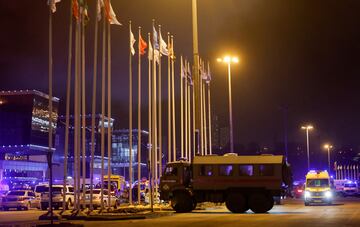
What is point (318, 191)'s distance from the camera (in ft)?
143

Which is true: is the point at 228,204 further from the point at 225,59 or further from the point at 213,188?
the point at 225,59

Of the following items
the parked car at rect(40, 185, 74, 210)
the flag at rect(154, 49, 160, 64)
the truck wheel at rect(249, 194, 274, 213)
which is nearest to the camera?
the truck wheel at rect(249, 194, 274, 213)

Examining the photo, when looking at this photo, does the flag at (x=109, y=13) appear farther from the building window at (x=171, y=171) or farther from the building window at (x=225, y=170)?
the building window at (x=225, y=170)

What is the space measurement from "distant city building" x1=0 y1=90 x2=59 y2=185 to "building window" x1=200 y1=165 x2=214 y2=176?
84902 mm

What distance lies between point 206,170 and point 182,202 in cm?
235

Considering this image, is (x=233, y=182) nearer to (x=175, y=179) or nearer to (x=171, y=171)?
(x=175, y=179)

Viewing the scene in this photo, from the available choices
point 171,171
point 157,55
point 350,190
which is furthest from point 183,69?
point 350,190

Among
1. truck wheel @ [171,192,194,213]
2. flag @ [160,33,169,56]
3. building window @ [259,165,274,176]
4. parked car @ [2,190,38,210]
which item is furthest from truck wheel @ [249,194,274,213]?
parked car @ [2,190,38,210]

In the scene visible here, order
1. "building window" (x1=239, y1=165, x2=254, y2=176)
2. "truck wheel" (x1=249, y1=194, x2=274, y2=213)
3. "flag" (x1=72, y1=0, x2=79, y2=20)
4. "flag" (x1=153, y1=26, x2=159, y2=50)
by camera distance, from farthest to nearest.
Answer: "flag" (x1=153, y1=26, x2=159, y2=50) → "building window" (x1=239, y1=165, x2=254, y2=176) → "truck wheel" (x1=249, y1=194, x2=274, y2=213) → "flag" (x1=72, y1=0, x2=79, y2=20)

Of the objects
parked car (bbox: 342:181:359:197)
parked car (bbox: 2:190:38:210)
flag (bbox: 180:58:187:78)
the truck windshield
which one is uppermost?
flag (bbox: 180:58:187:78)

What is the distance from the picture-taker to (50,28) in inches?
1143

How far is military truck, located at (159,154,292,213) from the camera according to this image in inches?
1259

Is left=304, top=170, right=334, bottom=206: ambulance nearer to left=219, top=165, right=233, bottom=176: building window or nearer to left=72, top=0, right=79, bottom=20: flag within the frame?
left=219, top=165, right=233, bottom=176: building window

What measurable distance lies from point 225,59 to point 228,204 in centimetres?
1526
